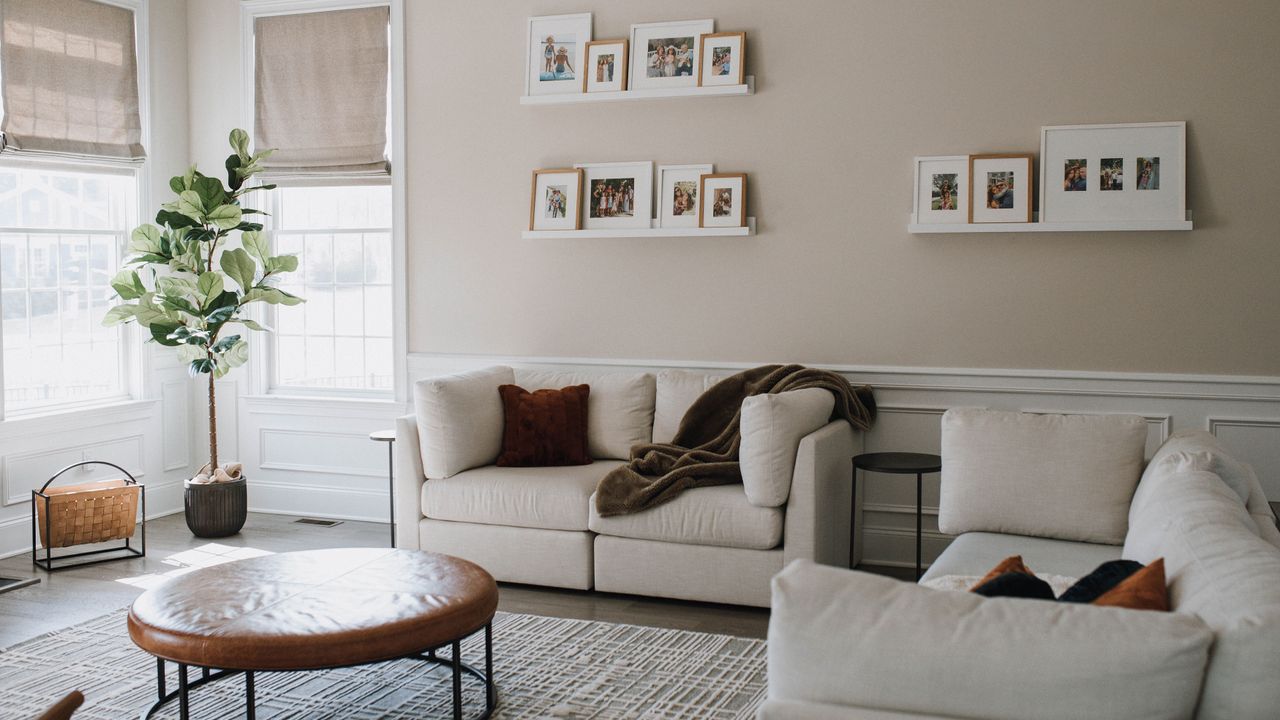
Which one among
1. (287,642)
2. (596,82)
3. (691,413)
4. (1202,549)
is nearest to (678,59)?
(596,82)

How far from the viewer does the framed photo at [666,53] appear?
510cm

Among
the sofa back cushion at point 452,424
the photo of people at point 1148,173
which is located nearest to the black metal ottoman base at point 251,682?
the sofa back cushion at point 452,424

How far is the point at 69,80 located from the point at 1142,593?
212 inches

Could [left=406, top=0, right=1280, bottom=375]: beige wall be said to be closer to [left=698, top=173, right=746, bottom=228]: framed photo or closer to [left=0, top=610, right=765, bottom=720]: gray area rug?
[left=698, top=173, right=746, bottom=228]: framed photo

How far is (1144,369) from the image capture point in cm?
460

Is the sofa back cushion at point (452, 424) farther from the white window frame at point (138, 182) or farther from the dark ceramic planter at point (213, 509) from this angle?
the white window frame at point (138, 182)

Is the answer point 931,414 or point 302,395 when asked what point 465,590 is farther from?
point 302,395

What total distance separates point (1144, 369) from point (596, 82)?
2.77m

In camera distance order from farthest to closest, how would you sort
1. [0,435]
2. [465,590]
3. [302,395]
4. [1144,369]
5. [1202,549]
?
[302,395] → [0,435] → [1144,369] → [465,590] → [1202,549]

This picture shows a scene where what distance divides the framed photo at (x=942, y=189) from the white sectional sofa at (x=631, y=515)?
955mm

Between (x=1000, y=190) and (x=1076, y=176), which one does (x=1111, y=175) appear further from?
(x=1000, y=190)

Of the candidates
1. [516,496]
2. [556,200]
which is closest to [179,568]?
[516,496]

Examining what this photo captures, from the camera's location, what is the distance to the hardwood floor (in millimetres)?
4105

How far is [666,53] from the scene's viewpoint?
5.14 meters
